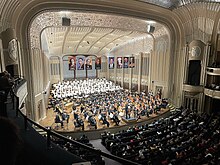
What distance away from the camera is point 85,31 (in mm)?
22906

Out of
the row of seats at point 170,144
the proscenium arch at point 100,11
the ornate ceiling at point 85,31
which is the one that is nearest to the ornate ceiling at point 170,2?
the proscenium arch at point 100,11

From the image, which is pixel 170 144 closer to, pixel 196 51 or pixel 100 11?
pixel 196 51

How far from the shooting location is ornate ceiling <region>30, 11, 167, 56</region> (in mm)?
16850

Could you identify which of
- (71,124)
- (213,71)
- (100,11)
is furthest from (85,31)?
(213,71)

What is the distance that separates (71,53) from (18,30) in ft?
68.2

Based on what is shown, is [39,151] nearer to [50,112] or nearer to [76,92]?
[50,112]

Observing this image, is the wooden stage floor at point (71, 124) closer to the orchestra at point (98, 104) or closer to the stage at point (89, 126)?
the stage at point (89, 126)

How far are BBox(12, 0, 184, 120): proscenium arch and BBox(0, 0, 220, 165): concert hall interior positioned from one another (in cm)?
8

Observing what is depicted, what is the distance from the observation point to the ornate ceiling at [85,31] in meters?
16.9

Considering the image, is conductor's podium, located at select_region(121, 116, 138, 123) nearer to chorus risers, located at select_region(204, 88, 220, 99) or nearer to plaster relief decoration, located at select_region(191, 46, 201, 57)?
chorus risers, located at select_region(204, 88, 220, 99)

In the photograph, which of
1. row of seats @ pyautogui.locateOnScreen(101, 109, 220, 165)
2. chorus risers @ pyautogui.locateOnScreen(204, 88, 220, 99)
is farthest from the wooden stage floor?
chorus risers @ pyautogui.locateOnScreen(204, 88, 220, 99)

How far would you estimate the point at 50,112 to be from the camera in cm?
1802

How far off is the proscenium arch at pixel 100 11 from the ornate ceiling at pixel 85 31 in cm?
149

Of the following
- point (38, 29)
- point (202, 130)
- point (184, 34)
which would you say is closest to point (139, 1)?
point (184, 34)
